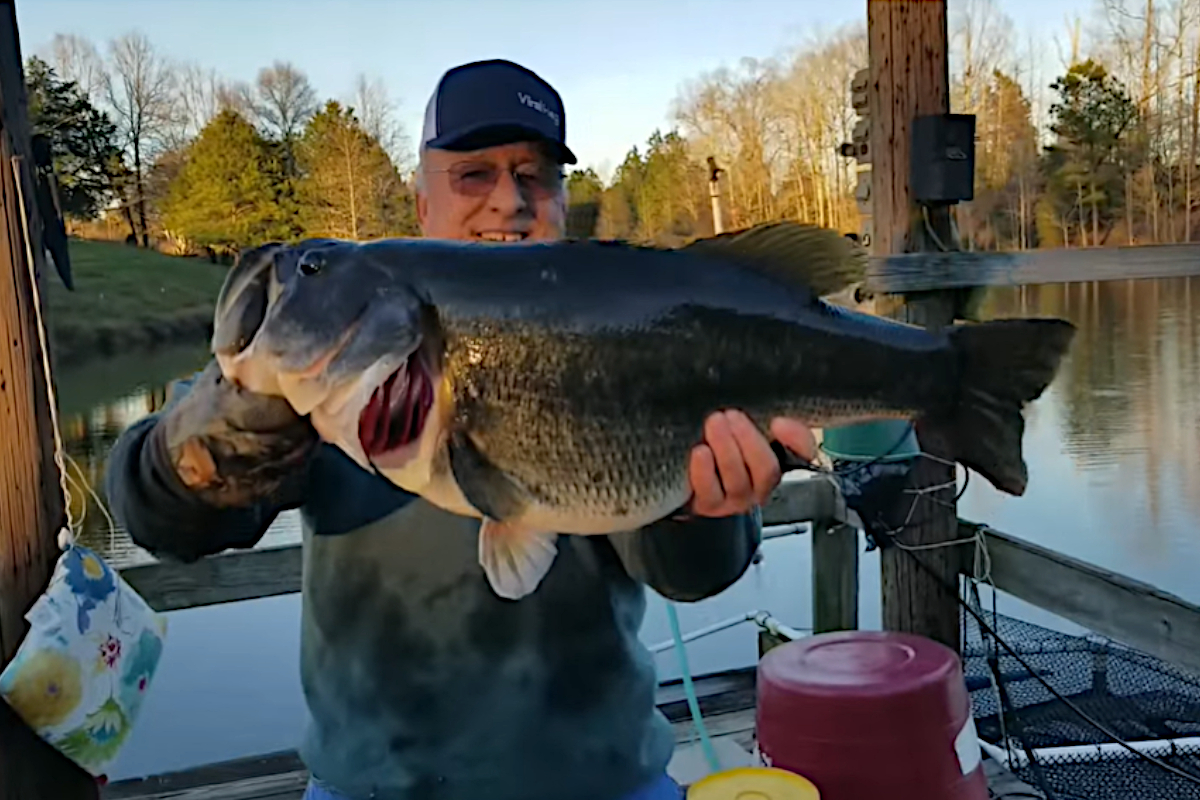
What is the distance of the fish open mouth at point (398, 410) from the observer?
51.4 inches

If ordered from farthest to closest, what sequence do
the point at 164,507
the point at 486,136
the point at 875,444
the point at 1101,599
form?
the point at 875,444
the point at 1101,599
the point at 486,136
the point at 164,507

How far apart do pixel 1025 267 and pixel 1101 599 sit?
1.32m

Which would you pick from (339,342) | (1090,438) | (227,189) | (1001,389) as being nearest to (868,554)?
(1001,389)

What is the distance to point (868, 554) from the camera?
759cm

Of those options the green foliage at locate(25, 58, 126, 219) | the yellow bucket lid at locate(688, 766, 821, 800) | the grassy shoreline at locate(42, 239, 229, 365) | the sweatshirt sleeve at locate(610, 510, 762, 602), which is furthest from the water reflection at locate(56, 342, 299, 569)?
the sweatshirt sleeve at locate(610, 510, 762, 602)

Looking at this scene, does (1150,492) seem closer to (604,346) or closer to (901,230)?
(901,230)

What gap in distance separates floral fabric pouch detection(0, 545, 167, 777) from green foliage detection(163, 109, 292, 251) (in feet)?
45.6

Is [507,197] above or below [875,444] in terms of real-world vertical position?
above

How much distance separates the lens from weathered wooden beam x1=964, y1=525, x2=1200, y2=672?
307 cm

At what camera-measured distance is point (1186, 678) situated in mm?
4773

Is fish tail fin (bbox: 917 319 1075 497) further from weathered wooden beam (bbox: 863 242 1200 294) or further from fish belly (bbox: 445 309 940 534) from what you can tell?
weathered wooden beam (bbox: 863 242 1200 294)

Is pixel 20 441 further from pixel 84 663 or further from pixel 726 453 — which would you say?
pixel 726 453

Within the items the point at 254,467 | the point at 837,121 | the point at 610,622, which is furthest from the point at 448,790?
the point at 837,121

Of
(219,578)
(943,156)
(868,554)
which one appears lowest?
(868,554)
